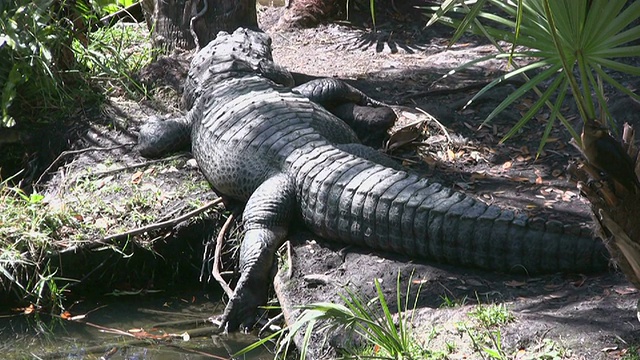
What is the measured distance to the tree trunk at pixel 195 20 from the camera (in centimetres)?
711

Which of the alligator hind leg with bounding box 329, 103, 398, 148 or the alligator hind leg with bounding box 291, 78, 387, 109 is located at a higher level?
the alligator hind leg with bounding box 291, 78, 387, 109

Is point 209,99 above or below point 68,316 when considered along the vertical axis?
above

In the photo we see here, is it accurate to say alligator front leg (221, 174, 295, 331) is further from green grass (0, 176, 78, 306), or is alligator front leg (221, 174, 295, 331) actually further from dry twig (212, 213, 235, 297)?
green grass (0, 176, 78, 306)

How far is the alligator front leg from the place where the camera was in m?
4.74

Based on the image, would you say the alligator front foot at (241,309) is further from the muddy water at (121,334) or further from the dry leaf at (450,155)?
the dry leaf at (450,155)

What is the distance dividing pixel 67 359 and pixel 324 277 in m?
1.42

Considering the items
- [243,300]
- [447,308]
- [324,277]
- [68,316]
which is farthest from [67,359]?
[447,308]

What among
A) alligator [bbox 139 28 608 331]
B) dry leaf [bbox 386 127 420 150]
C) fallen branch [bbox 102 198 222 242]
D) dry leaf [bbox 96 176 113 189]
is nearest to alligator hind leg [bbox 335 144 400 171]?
alligator [bbox 139 28 608 331]

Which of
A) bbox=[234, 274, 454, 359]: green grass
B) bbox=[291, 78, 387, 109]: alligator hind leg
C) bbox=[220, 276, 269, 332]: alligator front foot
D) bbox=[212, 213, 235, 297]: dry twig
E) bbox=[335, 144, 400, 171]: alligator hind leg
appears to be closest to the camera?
bbox=[234, 274, 454, 359]: green grass

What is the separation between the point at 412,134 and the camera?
589 centimetres

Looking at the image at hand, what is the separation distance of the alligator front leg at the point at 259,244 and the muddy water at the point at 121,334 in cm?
13

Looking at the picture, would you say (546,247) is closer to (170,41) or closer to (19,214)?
(19,214)

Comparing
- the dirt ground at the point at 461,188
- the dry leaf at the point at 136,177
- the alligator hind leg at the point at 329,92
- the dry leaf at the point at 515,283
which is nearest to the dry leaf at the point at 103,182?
the dry leaf at the point at 136,177

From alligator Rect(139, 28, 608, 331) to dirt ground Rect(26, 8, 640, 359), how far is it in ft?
0.37
